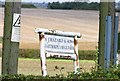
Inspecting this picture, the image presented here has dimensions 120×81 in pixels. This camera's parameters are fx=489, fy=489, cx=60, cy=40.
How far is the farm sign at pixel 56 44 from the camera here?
24.6 feet

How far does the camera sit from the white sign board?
24.9 ft

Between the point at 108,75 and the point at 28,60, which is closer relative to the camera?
the point at 108,75

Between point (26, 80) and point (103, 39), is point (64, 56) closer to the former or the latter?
point (103, 39)

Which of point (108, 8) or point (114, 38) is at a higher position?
point (108, 8)

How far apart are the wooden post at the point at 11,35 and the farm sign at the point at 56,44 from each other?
91 centimetres

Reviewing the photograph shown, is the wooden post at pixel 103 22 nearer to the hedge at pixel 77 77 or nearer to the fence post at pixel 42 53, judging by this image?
the hedge at pixel 77 77

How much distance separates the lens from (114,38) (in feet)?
23.4

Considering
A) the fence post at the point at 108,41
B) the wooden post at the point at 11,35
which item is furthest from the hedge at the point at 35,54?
the wooden post at the point at 11,35

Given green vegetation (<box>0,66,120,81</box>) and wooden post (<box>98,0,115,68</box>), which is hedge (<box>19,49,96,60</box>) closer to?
wooden post (<box>98,0,115,68</box>)

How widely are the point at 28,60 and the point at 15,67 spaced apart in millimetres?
7623

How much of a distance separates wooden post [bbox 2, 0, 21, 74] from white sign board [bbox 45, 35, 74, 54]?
1.08 m

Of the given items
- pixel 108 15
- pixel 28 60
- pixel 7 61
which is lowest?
pixel 28 60

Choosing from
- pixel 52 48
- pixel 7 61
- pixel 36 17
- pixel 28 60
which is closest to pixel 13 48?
pixel 7 61

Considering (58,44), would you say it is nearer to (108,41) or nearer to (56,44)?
(56,44)
